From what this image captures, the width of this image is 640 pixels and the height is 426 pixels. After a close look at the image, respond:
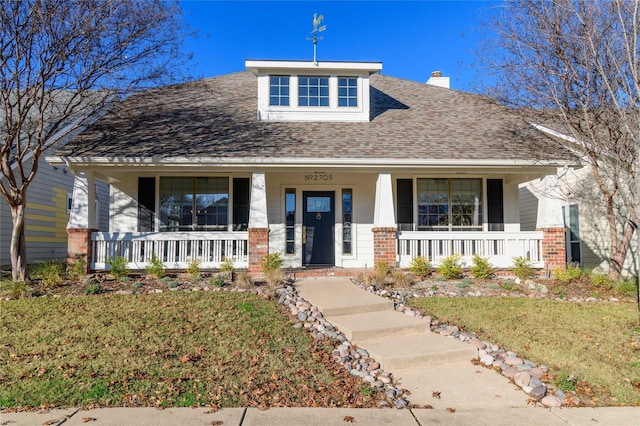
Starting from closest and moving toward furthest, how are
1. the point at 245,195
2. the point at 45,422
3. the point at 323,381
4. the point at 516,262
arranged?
→ the point at 45,422 < the point at 323,381 < the point at 516,262 < the point at 245,195

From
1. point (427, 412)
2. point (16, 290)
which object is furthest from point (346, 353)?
point (16, 290)

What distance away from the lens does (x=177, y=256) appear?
1081 centimetres

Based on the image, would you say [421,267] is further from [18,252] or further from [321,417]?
[18,252]

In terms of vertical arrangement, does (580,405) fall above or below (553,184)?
below

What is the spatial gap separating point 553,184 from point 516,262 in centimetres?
228

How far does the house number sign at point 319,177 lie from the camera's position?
1221 centimetres

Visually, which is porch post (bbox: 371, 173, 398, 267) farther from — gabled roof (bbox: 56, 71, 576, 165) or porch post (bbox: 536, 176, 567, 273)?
porch post (bbox: 536, 176, 567, 273)

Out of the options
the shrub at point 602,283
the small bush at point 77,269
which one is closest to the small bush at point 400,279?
the shrub at point 602,283

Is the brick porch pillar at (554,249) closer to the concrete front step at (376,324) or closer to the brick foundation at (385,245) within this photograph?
the brick foundation at (385,245)

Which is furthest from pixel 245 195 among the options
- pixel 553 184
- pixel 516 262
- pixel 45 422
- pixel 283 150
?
pixel 45 422

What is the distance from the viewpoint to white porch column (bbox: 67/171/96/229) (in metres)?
10.3

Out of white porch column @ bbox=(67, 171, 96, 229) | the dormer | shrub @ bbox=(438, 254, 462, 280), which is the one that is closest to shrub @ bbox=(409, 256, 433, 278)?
shrub @ bbox=(438, 254, 462, 280)

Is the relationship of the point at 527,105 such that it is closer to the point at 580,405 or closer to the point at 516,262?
the point at 516,262

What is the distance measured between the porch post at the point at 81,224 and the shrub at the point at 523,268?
957 centimetres
